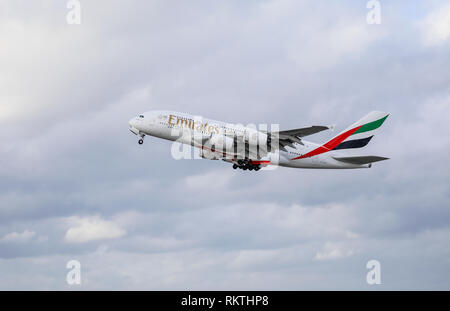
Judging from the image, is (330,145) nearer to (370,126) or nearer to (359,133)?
(359,133)

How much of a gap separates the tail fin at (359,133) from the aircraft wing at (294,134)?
7.39 metres

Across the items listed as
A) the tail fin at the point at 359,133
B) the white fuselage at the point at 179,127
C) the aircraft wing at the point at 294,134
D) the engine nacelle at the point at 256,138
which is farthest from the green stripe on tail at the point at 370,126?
the white fuselage at the point at 179,127

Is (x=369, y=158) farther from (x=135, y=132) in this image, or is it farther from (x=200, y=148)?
(x=135, y=132)

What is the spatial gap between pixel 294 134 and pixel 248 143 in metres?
5.58

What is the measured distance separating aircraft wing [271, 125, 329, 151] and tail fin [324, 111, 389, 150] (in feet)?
24.2

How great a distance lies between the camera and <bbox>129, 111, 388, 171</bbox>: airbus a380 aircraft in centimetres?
7562

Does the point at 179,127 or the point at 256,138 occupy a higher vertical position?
the point at 179,127

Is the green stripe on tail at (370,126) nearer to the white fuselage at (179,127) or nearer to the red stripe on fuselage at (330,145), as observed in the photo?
the red stripe on fuselage at (330,145)

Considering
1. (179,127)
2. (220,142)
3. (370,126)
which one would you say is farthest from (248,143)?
(370,126)

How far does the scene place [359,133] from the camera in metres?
84.7

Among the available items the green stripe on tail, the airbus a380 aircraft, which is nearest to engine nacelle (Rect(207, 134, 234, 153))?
the airbus a380 aircraft

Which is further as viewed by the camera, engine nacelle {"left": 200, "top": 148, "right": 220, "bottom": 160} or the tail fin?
the tail fin

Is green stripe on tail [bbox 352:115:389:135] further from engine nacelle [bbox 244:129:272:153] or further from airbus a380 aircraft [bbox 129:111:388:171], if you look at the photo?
engine nacelle [bbox 244:129:272:153]
